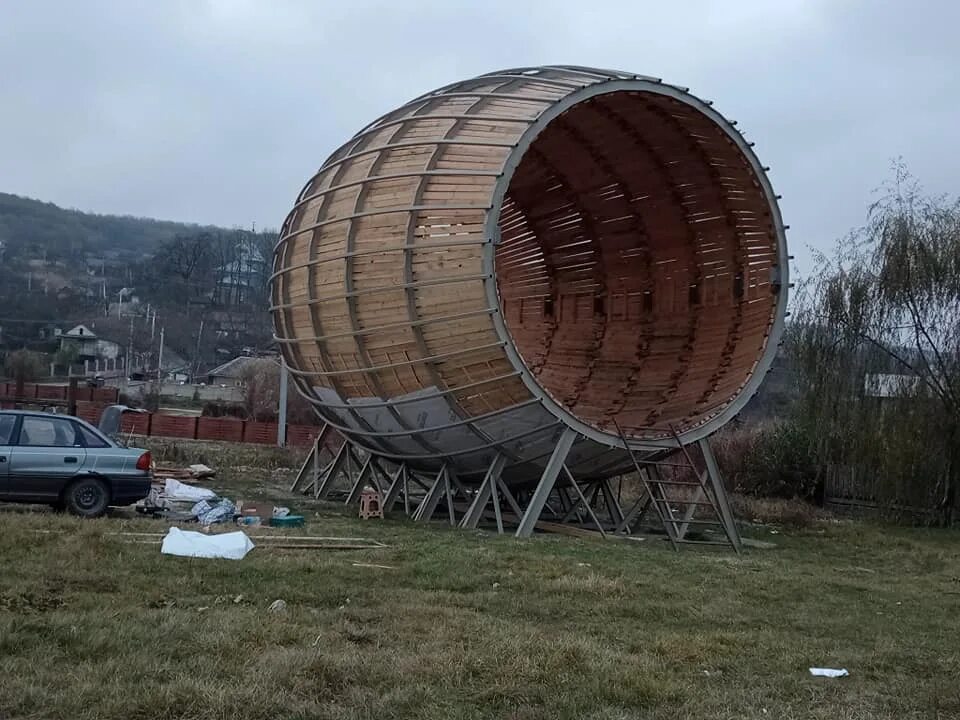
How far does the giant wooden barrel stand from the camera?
11.6 meters

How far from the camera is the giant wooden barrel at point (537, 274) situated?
1164cm

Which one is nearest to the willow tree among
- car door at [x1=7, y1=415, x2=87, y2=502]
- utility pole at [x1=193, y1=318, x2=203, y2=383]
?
car door at [x1=7, y1=415, x2=87, y2=502]

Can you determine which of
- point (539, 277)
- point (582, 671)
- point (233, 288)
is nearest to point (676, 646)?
point (582, 671)

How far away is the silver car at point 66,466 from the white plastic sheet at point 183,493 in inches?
62.9

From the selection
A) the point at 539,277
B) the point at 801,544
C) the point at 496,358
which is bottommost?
the point at 801,544

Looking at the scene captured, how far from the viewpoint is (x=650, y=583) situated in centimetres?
853

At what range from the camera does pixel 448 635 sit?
6098mm

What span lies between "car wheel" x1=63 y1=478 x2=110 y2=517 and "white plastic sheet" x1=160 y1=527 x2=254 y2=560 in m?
2.88

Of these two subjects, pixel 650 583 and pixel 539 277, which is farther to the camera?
pixel 539 277

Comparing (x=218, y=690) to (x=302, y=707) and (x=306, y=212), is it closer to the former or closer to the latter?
(x=302, y=707)

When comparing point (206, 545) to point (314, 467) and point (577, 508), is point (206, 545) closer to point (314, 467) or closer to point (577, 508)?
point (577, 508)

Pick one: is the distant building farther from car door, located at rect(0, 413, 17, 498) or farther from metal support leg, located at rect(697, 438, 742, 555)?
car door, located at rect(0, 413, 17, 498)

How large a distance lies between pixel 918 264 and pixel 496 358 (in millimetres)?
9788

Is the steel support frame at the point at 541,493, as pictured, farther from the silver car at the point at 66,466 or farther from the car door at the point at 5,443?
the car door at the point at 5,443
